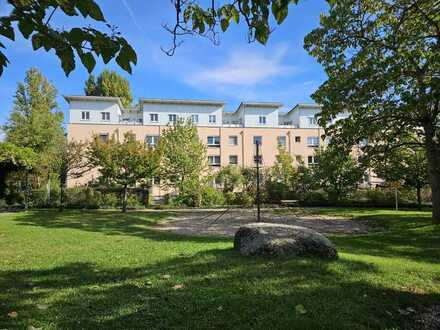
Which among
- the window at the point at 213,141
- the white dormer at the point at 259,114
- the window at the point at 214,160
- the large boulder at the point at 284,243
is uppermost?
the white dormer at the point at 259,114

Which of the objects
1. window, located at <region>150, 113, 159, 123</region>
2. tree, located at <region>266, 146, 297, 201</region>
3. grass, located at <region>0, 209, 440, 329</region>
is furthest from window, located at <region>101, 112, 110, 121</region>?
grass, located at <region>0, 209, 440, 329</region>

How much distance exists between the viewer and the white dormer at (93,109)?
38688 mm

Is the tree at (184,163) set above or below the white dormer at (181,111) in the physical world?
below

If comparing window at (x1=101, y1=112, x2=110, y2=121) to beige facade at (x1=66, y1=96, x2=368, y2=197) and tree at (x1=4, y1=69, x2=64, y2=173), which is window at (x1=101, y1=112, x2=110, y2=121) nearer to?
beige facade at (x1=66, y1=96, x2=368, y2=197)

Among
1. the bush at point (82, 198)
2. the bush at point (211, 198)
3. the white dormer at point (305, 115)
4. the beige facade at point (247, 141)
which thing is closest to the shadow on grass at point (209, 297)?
the bush at point (82, 198)

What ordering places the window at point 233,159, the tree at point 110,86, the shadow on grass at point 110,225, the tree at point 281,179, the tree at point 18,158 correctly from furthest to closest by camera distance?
the tree at point 110,86
the window at point 233,159
the tree at point 281,179
the tree at point 18,158
the shadow on grass at point 110,225

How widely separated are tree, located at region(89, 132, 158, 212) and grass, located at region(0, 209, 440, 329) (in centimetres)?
1229

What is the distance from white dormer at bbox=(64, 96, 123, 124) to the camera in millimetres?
38688

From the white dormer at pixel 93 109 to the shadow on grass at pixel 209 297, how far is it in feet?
118

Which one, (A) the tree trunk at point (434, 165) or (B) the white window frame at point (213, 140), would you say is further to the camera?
(B) the white window frame at point (213, 140)

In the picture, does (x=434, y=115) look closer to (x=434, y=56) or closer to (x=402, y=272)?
(x=434, y=56)

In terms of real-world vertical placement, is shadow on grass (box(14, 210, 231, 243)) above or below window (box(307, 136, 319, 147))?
below

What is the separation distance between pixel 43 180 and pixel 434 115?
78.4ft

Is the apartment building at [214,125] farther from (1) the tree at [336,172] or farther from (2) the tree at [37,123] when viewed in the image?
(1) the tree at [336,172]
